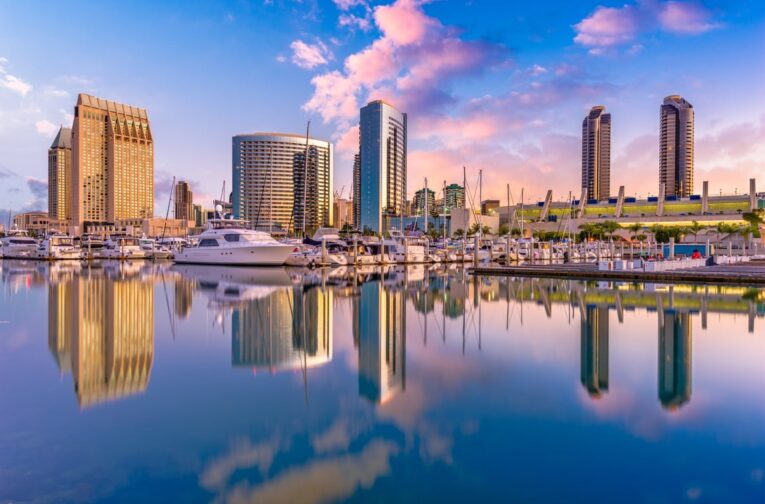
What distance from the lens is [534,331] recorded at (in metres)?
17.8

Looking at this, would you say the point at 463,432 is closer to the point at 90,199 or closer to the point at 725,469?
the point at 725,469

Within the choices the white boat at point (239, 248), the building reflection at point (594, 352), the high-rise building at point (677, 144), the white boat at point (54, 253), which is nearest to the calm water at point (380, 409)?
the building reflection at point (594, 352)

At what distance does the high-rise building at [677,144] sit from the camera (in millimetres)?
181500

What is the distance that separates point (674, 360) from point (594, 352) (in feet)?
6.36

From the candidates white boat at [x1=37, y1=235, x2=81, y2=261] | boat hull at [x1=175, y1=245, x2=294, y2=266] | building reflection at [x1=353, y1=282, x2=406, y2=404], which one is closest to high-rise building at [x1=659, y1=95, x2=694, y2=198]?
boat hull at [x1=175, y1=245, x2=294, y2=266]

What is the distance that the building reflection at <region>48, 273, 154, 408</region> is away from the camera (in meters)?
10.6

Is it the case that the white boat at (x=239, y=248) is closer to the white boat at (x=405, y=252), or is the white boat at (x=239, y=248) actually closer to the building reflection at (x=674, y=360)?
the white boat at (x=405, y=252)

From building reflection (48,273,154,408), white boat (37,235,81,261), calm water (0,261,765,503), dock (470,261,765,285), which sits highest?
white boat (37,235,81,261)

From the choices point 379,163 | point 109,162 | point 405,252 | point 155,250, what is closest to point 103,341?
point 405,252

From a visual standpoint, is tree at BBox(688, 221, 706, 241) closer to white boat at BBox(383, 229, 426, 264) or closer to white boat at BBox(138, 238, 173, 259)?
white boat at BBox(383, 229, 426, 264)

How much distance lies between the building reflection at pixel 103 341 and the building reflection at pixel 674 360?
10.7m

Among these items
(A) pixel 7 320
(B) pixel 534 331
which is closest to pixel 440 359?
(B) pixel 534 331

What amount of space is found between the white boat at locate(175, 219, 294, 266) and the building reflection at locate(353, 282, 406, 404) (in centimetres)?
3005

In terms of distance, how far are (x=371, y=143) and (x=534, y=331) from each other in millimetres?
163332
